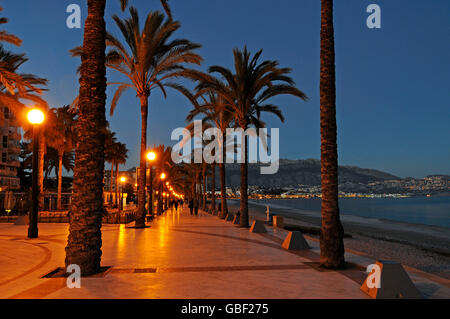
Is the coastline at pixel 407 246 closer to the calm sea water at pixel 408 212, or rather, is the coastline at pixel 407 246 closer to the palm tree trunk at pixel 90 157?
the palm tree trunk at pixel 90 157

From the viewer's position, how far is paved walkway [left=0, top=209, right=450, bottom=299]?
20.2 feet

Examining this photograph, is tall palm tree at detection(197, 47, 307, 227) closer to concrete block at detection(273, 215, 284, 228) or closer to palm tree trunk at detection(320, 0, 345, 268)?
concrete block at detection(273, 215, 284, 228)

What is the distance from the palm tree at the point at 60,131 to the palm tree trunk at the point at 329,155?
29.3 m

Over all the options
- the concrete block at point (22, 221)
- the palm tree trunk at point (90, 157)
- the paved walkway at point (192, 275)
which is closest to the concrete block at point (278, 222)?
the paved walkway at point (192, 275)

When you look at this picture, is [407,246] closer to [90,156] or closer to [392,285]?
[392,285]

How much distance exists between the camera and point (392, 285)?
5816 mm

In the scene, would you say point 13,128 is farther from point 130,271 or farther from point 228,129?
point 130,271

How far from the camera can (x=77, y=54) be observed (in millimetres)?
18328

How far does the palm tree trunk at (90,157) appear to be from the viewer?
25.3 ft

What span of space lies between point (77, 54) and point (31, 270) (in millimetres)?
13275

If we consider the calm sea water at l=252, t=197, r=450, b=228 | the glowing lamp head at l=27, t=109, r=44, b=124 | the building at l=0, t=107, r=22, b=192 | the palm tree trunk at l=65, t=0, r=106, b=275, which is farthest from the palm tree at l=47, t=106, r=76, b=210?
the calm sea water at l=252, t=197, r=450, b=228

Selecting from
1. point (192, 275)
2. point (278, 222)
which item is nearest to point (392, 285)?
point (192, 275)

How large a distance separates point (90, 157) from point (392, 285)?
6.38 m

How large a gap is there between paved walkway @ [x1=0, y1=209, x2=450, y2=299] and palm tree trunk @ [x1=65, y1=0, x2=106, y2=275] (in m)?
0.67
